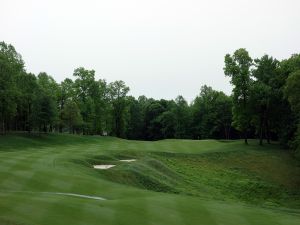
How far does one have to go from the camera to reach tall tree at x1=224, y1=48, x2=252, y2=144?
205 ft

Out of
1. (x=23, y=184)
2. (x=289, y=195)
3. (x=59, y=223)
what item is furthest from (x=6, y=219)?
(x=289, y=195)

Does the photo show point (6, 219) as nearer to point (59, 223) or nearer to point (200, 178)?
point (59, 223)

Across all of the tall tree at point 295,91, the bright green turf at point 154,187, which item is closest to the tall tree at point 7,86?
the bright green turf at point 154,187

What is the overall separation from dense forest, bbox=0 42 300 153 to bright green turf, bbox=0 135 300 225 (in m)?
5.19

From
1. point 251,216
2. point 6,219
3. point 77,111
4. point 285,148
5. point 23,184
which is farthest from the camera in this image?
point 77,111

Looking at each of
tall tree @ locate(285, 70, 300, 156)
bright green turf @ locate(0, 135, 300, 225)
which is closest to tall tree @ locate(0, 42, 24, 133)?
bright green turf @ locate(0, 135, 300, 225)

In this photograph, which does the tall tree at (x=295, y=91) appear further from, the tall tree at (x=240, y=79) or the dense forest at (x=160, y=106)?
the tall tree at (x=240, y=79)

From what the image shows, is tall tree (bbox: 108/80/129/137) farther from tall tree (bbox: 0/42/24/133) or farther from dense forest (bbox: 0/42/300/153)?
tall tree (bbox: 0/42/24/133)

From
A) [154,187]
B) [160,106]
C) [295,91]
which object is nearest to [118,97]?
[160,106]

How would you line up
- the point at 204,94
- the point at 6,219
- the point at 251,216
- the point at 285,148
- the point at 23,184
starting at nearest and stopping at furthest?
the point at 6,219
the point at 251,216
the point at 23,184
the point at 285,148
the point at 204,94

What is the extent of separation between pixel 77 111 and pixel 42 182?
61202 mm

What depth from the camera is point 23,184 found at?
21.8m

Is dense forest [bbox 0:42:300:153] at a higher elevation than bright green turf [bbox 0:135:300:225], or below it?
higher

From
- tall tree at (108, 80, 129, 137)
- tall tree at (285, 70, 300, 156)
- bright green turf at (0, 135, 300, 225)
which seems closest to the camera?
bright green turf at (0, 135, 300, 225)
